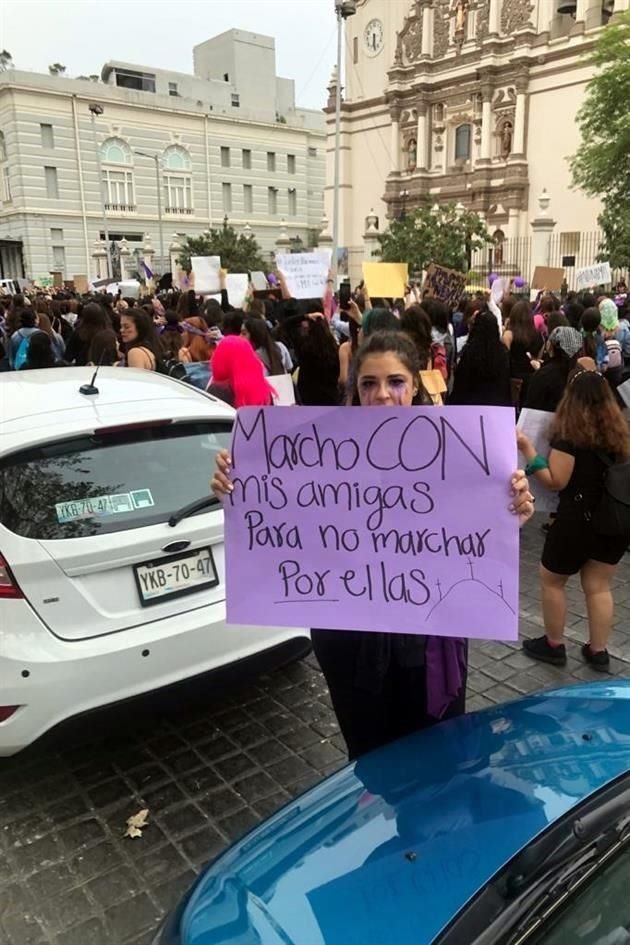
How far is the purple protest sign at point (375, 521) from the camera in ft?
6.64

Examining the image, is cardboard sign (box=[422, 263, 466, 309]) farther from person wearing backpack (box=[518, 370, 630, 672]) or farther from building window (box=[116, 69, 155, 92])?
building window (box=[116, 69, 155, 92])

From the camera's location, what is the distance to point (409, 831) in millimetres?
1862

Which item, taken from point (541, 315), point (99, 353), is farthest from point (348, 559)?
point (541, 315)

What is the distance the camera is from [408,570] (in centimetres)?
210

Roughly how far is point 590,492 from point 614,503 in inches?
6.0

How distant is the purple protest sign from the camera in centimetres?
203

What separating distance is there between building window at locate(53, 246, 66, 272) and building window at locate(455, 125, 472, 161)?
34049mm

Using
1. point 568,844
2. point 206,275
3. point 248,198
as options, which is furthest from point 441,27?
point 568,844

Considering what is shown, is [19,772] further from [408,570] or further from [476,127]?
[476,127]

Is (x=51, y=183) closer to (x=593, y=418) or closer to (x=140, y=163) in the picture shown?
(x=140, y=163)

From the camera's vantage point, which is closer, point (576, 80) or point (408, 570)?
point (408, 570)

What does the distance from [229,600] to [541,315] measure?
9.21 metres

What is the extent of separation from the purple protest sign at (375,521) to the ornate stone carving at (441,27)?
6071cm

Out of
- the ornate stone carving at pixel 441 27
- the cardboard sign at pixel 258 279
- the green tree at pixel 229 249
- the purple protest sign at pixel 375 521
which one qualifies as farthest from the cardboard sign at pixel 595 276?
the ornate stone carving at pixel 441 27
